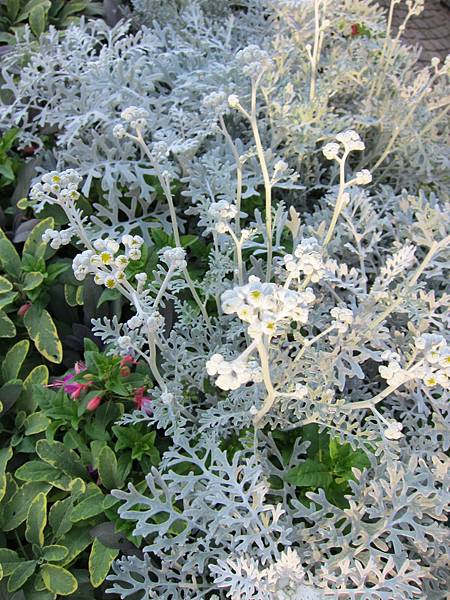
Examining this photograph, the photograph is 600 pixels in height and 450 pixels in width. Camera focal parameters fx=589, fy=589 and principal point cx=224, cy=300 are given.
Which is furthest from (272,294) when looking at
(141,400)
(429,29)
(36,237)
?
(429,29)

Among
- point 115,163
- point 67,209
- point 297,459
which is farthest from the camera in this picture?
point 115,163

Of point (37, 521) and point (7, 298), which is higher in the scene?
point (7, 298)

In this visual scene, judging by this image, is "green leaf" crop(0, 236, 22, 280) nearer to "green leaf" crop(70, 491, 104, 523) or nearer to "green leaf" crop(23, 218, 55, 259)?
"green leaf" crop(23, 218, 55, 259)

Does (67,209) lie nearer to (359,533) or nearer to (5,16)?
(359,533)

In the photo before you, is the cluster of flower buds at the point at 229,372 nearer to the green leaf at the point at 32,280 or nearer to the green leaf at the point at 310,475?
the green leaf at the point at 310,475

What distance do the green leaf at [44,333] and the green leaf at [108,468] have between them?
282mm

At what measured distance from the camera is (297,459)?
123cm

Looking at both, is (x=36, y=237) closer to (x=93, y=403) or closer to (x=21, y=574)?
(x=93, y=403)

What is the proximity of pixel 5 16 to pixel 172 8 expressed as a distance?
0.65 meters

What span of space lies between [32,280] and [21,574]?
26.0 inches

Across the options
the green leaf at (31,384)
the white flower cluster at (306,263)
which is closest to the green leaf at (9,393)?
the green leaf at (31,384)

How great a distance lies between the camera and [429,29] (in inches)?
146

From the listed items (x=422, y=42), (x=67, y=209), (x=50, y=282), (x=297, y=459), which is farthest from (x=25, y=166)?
(x=422, y=42)

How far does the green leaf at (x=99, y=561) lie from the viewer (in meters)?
1.12
